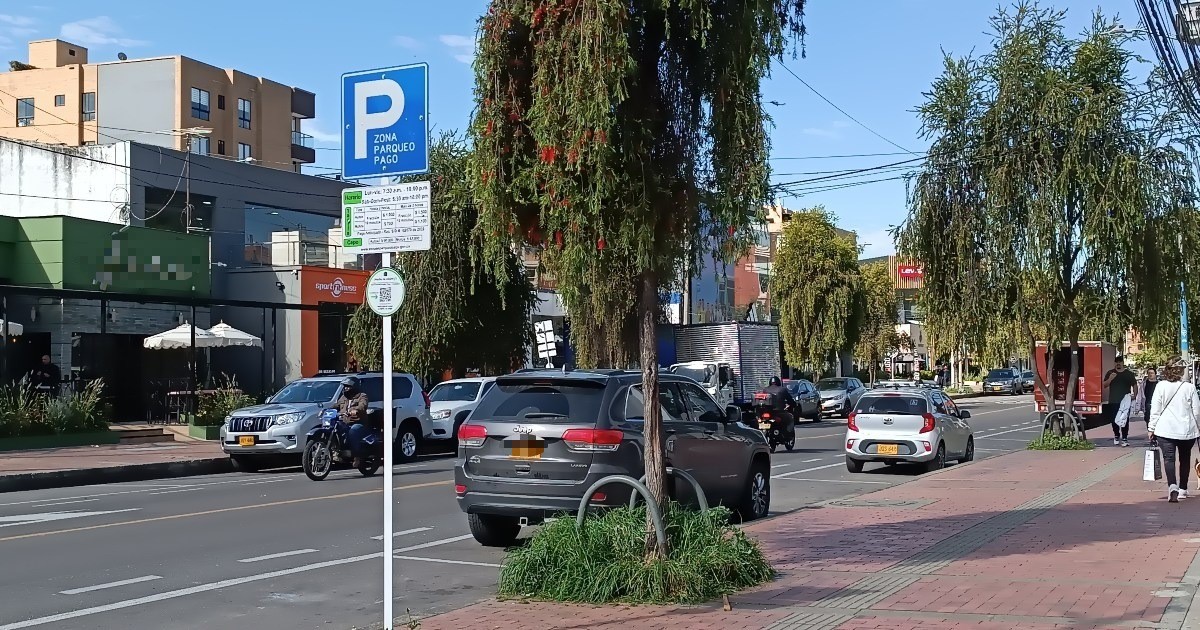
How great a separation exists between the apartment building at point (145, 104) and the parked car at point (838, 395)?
27.8 metres

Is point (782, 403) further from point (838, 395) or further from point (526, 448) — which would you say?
point (838, 395)

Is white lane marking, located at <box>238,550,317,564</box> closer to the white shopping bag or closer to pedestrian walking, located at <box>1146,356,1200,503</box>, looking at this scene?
pedestrian walking, located at <box>1146,356,1200,503</box>

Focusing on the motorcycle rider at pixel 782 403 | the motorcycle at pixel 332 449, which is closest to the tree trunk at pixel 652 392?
the motorcycle at pixel 332 449

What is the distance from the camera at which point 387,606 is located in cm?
736

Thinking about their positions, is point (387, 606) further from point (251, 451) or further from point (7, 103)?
point (7, 103)

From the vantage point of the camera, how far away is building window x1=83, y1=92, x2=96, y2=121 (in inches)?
2483

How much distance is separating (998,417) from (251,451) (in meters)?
33.8

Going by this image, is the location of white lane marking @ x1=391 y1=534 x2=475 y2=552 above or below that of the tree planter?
below

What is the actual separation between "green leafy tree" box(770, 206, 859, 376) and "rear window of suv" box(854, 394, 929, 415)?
34315 millimetres

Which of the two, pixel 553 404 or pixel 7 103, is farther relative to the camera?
pixel 7 103

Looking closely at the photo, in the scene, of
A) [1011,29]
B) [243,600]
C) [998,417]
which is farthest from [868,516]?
[998,417]

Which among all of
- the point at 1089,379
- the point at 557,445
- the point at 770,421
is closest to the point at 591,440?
the point at 557,445

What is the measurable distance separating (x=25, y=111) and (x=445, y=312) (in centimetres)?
4315

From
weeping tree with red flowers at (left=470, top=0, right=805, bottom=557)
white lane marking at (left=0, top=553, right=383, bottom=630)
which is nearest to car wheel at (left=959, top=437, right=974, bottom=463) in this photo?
white lane marking at (left=0, top=553, right=383, bottom=630)
